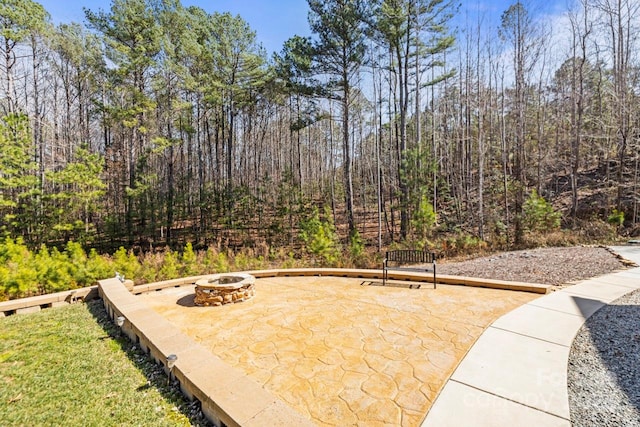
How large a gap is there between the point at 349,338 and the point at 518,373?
5.55 feet

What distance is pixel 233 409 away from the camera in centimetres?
197

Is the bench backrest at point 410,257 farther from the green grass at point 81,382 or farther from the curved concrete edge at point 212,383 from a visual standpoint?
the green grass at point 81,382

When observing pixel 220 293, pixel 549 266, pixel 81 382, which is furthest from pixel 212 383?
pixel 549 266

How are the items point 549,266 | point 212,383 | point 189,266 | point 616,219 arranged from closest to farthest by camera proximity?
point 212,383 → point 549,266 → point 189,266 → point 616,219

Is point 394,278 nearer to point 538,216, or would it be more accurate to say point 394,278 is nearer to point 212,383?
point 212,383

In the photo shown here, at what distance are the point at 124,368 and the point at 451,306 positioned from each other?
14.2 ft

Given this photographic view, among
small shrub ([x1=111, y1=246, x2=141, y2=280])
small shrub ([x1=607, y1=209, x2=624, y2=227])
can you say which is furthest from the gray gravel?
small shrub ([x1=607, y1=209, x2=624, y2=227])

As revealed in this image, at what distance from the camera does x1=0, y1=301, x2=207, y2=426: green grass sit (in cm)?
219

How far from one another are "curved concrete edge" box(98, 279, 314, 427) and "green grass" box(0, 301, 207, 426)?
146 mm

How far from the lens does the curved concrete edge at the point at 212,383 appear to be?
1920 mm

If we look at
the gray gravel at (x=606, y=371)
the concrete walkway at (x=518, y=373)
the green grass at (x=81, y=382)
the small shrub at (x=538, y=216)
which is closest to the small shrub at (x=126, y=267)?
the green grass at (x=81, y=382)

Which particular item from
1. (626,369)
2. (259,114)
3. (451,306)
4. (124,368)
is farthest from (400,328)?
(259,114)

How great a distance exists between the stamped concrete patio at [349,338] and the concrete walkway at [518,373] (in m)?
0.14

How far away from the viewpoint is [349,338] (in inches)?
136
